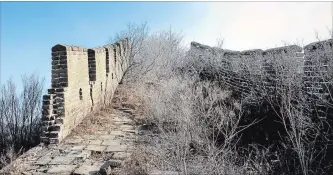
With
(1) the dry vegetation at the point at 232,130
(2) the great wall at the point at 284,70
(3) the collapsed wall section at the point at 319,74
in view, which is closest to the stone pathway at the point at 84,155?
(1) the dry vegetation at the point at 232,130

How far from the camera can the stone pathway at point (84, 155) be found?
17.5 feet

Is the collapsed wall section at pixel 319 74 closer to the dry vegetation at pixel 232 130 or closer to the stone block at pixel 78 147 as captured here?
the dry vegetation at pixel 232 130

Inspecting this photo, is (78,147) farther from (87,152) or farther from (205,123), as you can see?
(205,123)

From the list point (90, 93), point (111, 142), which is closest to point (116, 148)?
point (111, 142)

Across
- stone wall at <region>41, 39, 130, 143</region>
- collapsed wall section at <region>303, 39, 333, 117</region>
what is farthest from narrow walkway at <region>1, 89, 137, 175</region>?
collapsed wall section at <region>303, 39, 333, 117</region>

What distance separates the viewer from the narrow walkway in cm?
536

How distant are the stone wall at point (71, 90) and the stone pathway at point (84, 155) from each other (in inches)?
16.1

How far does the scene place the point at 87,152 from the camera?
6281 mm

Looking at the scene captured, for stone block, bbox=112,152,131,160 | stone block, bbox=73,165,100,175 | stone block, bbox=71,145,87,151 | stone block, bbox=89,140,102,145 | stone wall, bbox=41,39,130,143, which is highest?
stone wall, bbox=41,39,130,143

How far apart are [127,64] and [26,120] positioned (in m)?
5.40

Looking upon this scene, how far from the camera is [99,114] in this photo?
9625 mm

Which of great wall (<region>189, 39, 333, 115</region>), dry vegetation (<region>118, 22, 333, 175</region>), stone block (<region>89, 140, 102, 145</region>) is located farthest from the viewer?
A: stone block (<region>89, 140, 102, 145</region>)

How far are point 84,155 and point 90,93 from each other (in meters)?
3.39

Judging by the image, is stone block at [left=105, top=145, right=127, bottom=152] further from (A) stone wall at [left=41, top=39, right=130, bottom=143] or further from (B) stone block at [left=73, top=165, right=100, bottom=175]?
(A) stone wall at [left=41, top=39, right=130, bottom=143]
